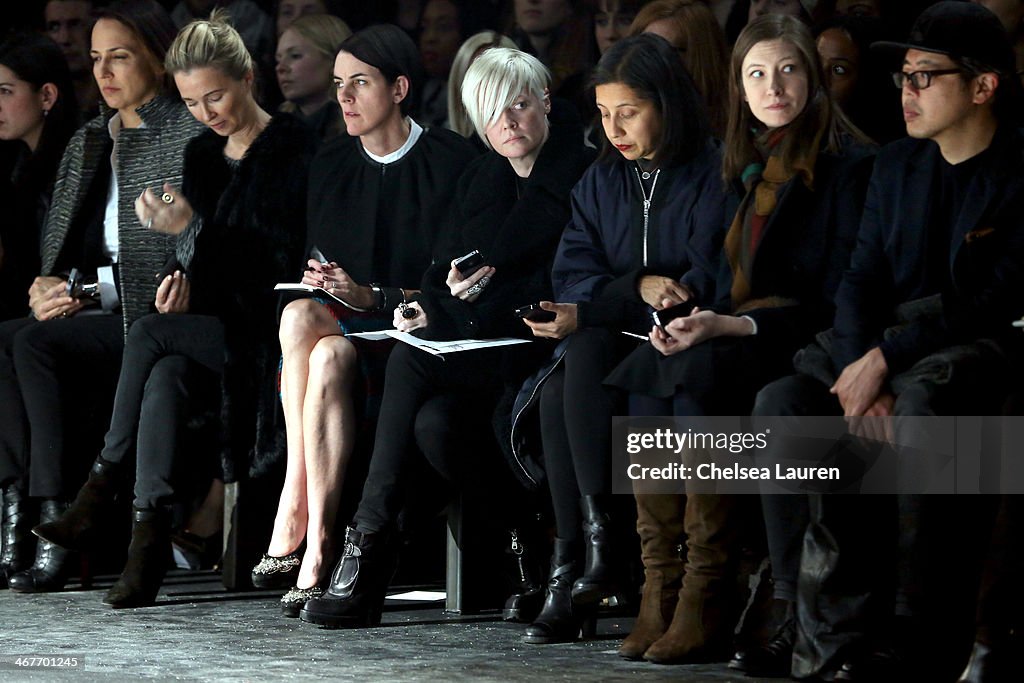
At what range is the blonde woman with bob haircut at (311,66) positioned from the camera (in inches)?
215

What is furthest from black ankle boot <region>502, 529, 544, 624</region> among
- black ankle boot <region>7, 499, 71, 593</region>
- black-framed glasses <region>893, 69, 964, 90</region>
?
black-framed glasses <region>893, 69, 964, 90</region>

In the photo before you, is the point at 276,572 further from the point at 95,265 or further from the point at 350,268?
the point at 95,265

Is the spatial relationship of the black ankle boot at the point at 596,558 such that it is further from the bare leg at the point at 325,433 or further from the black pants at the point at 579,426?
the bare leg at the point at 325,433

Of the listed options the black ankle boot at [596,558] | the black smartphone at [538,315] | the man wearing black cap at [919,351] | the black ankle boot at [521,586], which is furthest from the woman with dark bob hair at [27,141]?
the man wearing black cap at [919,351]

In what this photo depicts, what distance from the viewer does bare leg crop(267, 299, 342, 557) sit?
4.44m

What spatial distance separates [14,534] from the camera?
5.12 metres

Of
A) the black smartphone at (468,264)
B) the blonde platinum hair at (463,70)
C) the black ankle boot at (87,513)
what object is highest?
the blonde platinum hair at (463,70)

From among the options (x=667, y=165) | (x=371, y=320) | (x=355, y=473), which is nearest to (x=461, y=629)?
(x=355, y=473)

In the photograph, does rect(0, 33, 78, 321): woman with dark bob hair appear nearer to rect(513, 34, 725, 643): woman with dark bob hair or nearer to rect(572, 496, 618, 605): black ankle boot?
rect(513, 34, 725, 643): woman with dark bob hair

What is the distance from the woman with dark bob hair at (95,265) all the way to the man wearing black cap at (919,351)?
234 cm

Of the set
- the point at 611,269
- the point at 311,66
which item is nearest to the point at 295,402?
the point at 611,269

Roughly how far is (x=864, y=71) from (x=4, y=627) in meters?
2.55

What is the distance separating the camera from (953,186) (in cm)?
342

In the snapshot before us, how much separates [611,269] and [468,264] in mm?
476
